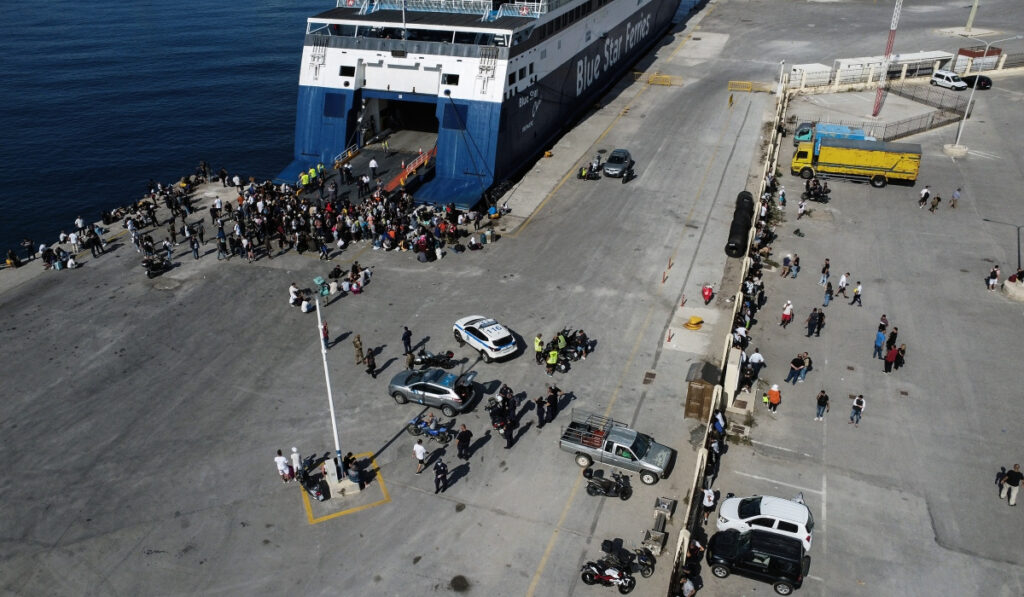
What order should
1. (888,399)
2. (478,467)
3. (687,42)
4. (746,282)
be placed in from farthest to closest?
(687,42), (746,282), (888,399), (478,467)

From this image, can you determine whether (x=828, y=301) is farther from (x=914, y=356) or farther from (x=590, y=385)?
(x=590, y=385)

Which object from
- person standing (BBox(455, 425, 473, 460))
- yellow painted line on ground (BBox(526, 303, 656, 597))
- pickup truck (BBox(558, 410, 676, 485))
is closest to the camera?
yellow painted line on ground (BBox(526, 303, 656, 597))

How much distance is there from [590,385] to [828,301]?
13.5m

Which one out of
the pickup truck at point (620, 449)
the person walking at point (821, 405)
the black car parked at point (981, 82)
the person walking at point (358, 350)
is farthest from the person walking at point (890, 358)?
the black car parked at point (981, 82)

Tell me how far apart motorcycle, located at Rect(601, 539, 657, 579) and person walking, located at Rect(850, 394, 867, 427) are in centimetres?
→ 1070

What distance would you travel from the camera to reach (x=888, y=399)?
96.8ft

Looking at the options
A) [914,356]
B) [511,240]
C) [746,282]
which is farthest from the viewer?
[511,240]

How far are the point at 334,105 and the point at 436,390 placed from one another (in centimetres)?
2711

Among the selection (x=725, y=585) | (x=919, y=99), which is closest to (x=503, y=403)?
(x=725, y=585)

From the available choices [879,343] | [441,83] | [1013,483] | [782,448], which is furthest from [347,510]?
[441,83]

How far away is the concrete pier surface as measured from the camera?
74.8ft

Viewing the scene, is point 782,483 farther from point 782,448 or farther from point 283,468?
point 283,468

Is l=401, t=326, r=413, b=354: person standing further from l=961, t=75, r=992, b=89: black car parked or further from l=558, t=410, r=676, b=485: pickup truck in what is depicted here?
l=961, t=75, r=992, b=89: black car parked

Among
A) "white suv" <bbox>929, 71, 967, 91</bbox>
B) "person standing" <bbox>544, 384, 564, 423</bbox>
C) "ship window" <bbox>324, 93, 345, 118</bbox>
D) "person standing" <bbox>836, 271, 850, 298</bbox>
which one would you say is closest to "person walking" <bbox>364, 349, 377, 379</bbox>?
"person standing" <bbox>544, 384, 564, 423</bbox>
